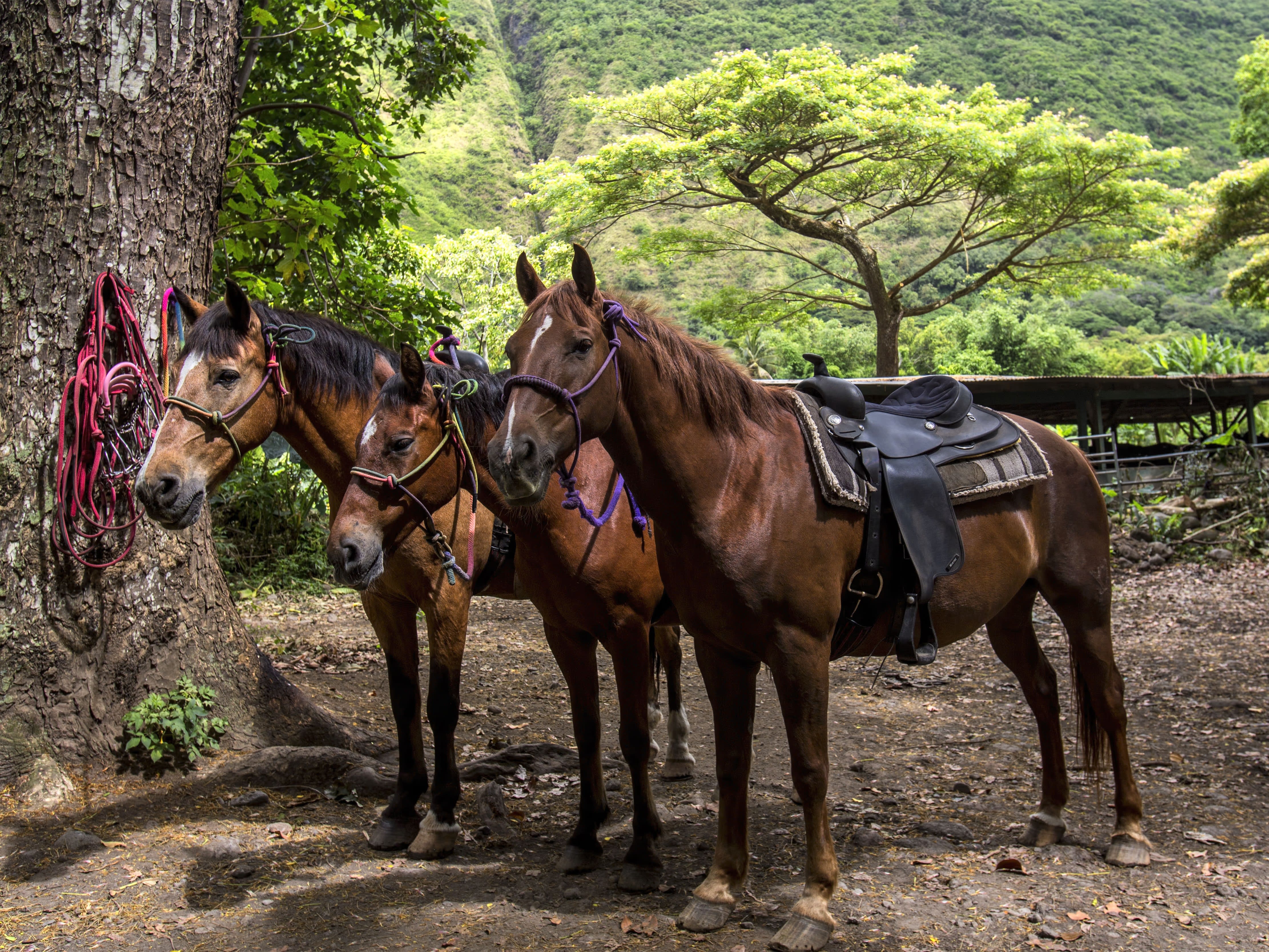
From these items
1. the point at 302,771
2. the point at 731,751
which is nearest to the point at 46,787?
the point at 302,771

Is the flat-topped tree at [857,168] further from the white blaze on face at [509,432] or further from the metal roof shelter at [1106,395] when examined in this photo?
the white blaze on face at [509,432]

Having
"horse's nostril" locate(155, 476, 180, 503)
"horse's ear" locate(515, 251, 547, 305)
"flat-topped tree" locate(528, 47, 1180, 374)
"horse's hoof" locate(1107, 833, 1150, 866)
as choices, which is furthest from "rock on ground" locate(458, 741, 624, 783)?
"flat-topped tree" locate(528, 47, 1180, 374)

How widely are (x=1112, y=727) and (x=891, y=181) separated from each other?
20901 millimetres

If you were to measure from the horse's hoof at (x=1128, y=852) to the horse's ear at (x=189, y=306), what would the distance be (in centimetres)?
429

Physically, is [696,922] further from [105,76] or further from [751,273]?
[751,273]

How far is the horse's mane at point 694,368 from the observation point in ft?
9.07

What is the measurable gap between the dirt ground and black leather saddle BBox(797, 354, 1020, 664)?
3.09 ft

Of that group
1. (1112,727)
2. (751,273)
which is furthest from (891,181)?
(751,273)

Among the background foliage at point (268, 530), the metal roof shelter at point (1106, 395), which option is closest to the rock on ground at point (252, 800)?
the background foliage at point (268, 530)

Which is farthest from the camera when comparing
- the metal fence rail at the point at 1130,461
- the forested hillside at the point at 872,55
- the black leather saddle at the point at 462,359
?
the forested hillside at the point at 872,55

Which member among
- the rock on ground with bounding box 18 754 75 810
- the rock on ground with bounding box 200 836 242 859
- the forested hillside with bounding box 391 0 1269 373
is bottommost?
the rock on ground with bounding box 200 836 242 859

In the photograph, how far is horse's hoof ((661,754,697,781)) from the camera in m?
4.83

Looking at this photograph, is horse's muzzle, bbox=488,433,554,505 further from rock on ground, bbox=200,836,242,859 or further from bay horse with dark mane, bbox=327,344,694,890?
rock on ground, bbox=200,836,242,859

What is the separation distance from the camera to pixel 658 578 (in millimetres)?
3609
